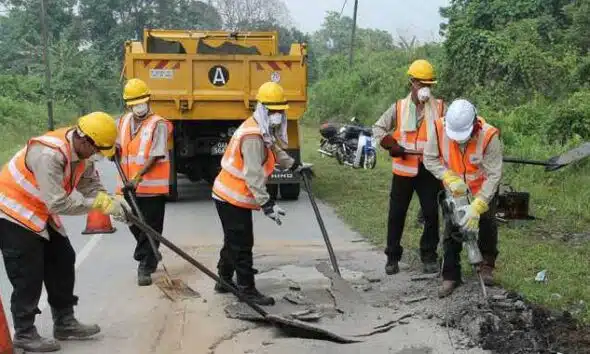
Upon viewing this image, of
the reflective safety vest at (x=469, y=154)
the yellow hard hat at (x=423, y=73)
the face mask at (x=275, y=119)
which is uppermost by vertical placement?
the yellow hard hat at (x=423, y=73)

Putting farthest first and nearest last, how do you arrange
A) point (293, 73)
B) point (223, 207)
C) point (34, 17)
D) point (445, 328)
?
point (34, 17) < point (293, 73) < point (223, 207) < point (445, 328)

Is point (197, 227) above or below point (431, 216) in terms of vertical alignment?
below

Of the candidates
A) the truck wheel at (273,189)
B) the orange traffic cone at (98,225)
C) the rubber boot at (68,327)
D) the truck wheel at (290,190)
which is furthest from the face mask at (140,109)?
the truck wheel at (273,189)

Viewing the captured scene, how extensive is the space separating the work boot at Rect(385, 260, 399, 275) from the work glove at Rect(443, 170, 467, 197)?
1.42 meters

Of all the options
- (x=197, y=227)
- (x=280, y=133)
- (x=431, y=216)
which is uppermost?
(x=280, y=133)

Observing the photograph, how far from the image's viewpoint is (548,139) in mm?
13258

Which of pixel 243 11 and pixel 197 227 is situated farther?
pixel 243 11

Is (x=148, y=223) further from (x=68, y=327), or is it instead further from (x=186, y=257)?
(x=68, y=327)

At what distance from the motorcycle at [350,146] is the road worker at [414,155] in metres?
8.54

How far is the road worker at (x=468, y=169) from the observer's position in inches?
226

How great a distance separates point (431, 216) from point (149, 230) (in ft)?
8.54

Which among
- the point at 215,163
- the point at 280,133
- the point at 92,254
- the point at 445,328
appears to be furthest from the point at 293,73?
the point at 445,328

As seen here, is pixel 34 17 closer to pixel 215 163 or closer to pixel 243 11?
pixel 243 11

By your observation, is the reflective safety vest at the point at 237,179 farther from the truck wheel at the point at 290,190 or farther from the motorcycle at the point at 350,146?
the motorcycle at the point at 350,146
